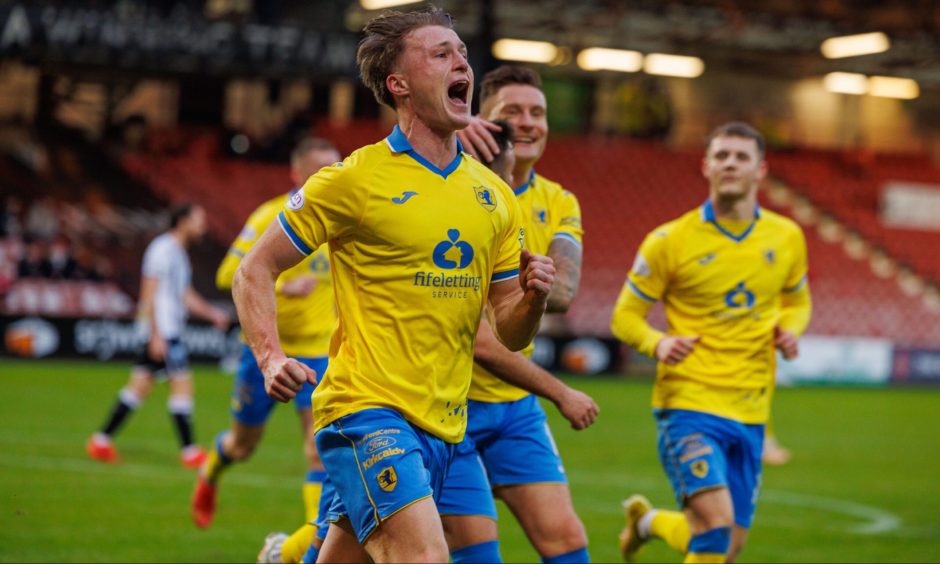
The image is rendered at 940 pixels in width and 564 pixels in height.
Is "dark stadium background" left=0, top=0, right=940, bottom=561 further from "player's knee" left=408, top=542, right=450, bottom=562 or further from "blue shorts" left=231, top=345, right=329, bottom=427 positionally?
"player's knee" left=408, top=542, right=450, bottom=562

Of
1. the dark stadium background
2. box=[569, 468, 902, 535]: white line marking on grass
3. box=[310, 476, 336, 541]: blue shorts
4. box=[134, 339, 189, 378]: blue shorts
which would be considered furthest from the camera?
the dark stadium background

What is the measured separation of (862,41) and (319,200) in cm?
2862

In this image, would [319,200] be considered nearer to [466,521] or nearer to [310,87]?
[466,521]

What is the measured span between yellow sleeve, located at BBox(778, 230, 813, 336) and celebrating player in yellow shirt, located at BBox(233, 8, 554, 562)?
321 cm

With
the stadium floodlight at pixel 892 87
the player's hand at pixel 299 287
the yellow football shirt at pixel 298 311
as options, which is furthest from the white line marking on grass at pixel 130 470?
the stadium floodlight at pixel 892 87

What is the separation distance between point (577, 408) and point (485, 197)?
1.21m

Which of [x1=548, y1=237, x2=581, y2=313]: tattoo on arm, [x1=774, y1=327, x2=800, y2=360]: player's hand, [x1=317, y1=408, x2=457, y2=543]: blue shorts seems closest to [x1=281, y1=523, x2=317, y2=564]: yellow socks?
[x1=548, y1=237, x2=581, y2=313]: tattoo on arm

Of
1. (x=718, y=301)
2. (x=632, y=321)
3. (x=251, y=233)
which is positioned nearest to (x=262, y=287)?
(x=632, y=321)

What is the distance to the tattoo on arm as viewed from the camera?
5.83 metres

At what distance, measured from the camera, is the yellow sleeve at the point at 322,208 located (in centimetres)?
451

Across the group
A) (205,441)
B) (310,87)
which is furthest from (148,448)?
(310,87)

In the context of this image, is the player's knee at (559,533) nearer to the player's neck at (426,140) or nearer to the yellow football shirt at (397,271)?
the yellow football shirt at (397,271)

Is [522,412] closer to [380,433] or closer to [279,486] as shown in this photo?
[380,433]

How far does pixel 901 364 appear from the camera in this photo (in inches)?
1121
